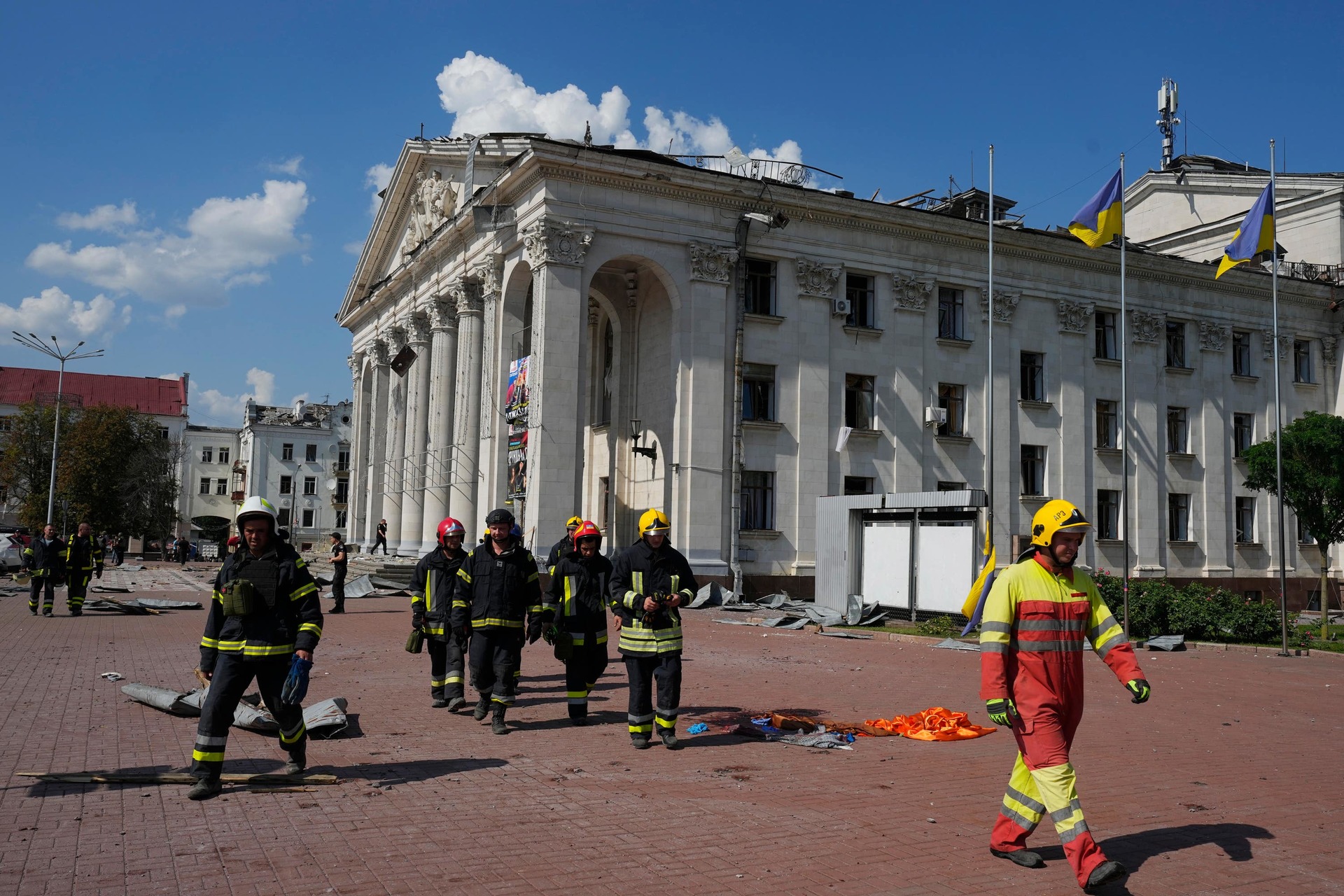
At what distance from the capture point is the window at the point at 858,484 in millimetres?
32500

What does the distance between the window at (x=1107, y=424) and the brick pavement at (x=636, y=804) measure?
84.6 ft

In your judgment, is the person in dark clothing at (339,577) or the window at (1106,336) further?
the window at (1106,336)

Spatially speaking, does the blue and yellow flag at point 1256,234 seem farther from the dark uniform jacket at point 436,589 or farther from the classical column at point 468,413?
the classical column at point 468,413

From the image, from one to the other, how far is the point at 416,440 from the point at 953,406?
19.3 meters

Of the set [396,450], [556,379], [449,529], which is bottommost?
[449,529]

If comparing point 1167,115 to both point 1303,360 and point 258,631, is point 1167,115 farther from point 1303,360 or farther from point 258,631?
point 258,631

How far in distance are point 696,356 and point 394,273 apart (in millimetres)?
17380

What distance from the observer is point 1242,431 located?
40.7m

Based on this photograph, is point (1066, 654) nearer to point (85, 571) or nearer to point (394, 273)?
point (85, 571)

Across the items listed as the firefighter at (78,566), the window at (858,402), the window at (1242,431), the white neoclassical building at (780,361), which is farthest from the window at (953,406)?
the firefighter at (78,566)

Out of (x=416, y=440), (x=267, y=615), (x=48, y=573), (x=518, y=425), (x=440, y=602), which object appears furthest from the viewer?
(x=416, y=440)

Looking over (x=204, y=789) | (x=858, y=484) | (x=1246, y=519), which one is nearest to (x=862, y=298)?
(x=858, y=484)

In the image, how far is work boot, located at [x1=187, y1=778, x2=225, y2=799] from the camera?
6730 millimetres

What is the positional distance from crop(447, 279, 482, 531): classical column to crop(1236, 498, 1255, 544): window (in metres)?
28.4
